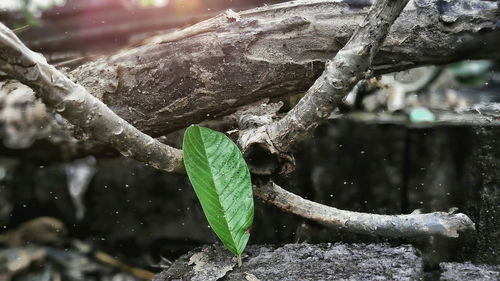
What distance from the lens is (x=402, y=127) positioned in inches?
56.5

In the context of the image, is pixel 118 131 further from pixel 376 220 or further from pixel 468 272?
pixel 468 272

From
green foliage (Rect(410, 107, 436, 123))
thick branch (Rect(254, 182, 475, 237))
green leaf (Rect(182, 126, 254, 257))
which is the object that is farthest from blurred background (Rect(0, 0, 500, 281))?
green leaf (Rect(182, 126, 254, 257))

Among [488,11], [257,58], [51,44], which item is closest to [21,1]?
[51,44]

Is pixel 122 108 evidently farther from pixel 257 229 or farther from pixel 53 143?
pixel 257 229

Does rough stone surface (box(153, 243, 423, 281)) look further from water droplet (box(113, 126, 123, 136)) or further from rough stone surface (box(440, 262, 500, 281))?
water droplet (box(113, 126, 123, 136))

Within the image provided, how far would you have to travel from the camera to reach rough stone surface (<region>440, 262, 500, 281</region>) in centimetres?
121

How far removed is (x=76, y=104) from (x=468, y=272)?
1.00 metres

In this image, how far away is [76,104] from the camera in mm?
978

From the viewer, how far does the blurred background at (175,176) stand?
55.0 inches

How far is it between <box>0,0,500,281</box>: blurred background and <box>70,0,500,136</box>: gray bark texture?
0.48 ft

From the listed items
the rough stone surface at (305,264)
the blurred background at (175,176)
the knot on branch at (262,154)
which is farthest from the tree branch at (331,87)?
the blurred background at (175,176)

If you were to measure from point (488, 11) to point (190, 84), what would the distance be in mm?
815

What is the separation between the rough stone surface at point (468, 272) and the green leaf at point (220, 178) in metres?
0.54

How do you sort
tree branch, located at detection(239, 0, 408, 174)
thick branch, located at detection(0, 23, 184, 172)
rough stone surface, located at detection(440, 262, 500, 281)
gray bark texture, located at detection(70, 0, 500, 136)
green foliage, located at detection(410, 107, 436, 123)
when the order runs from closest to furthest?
1. thick branch, located at detection(0, 23, 184, 172)
2. tree branch, located at detection(239, 0, 408, 174)
3. rough stone surface, located at detection(440, 262, 500, 281)
4. gray bark texture, located at detection(70, 0, 500, 136)
5. green foliage, located at detection(410, 107, 436, 123)
